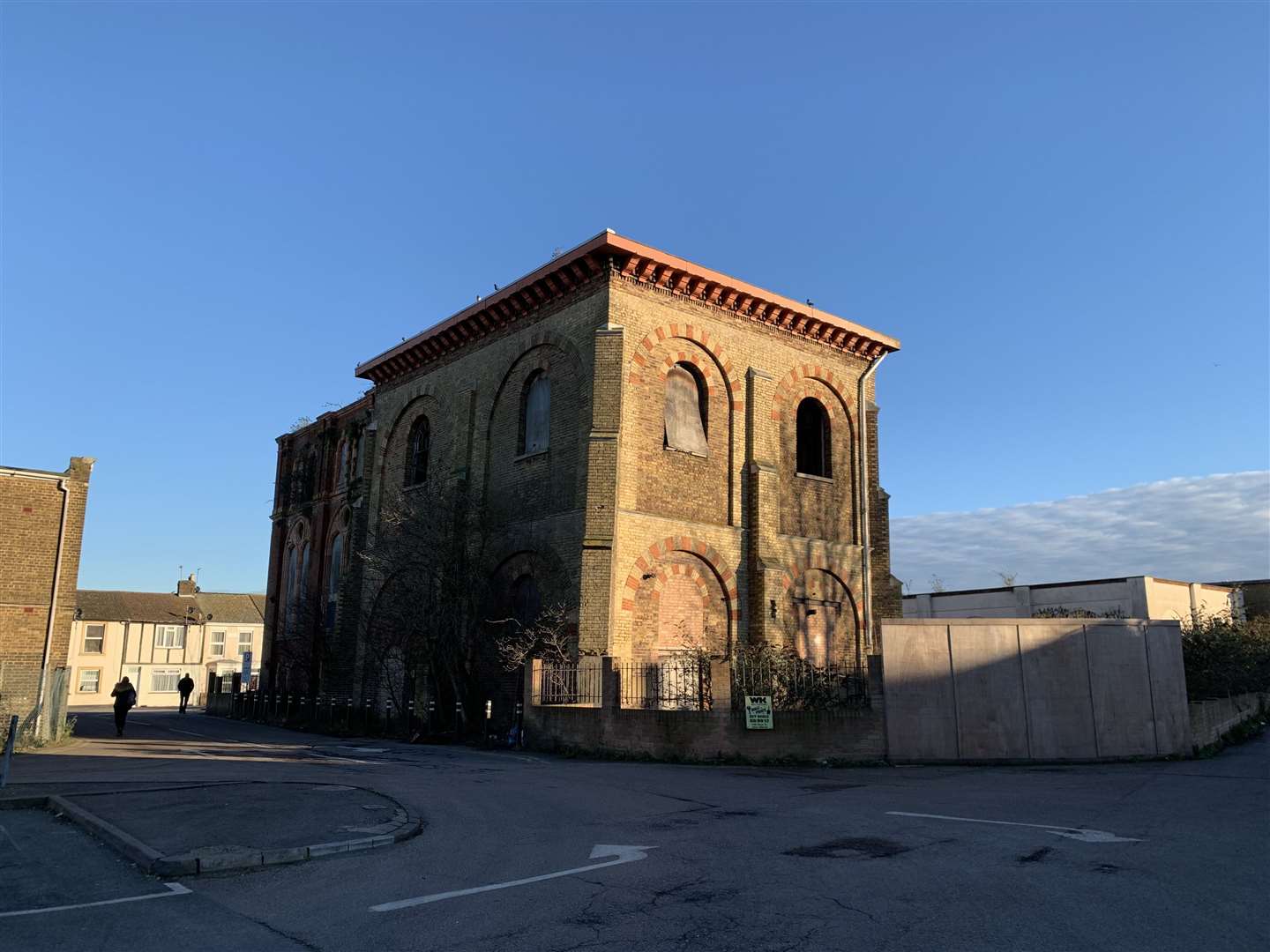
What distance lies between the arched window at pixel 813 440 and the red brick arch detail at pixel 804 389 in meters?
0.36

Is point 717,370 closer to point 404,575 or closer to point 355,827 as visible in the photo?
point 404,575

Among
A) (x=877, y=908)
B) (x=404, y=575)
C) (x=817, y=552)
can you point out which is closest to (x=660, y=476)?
(x=817, y=552)

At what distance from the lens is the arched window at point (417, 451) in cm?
2673

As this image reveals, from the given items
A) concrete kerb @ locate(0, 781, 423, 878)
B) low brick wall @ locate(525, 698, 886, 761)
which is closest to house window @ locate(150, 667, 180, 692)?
low brick wall @ locate(525, 698, 886, 761)

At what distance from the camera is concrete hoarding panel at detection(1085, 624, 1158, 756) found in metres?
16.9

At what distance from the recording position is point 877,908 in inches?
236

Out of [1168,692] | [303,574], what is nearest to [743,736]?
[1168,692]

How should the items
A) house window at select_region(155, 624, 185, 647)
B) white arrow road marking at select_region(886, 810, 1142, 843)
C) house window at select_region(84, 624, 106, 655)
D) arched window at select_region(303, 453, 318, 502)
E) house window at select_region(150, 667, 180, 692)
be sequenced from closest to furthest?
A: white arrow road marking at select_region(886, 810, 1142, 843)
arched window at select_region(303, 453, 318, 502)
house window at select_region(84, 624, 106, 655)
house window at select_region(150, 667, 180, 692)
house window at select_region(155, 624, 185, 647)

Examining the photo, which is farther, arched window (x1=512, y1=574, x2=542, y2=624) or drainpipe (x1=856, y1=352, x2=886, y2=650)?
drainpipe (x1=856, y1=352, x2=886, y2=650)

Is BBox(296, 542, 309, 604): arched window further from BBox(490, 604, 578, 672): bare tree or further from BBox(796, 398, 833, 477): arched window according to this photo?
BBox(796, 398, 833, 477): arched window

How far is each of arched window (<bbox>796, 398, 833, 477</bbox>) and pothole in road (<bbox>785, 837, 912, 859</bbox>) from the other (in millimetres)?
16665

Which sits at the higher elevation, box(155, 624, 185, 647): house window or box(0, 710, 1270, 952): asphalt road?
box(155, 624, 185, 647): house window


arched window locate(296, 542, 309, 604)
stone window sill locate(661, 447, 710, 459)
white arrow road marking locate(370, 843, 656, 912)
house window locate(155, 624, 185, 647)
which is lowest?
white arrow road marking locate(370, 843, 656, 912)

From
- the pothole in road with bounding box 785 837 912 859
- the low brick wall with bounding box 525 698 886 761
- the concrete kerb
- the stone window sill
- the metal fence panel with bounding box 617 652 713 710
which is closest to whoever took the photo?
the concrete kerb
